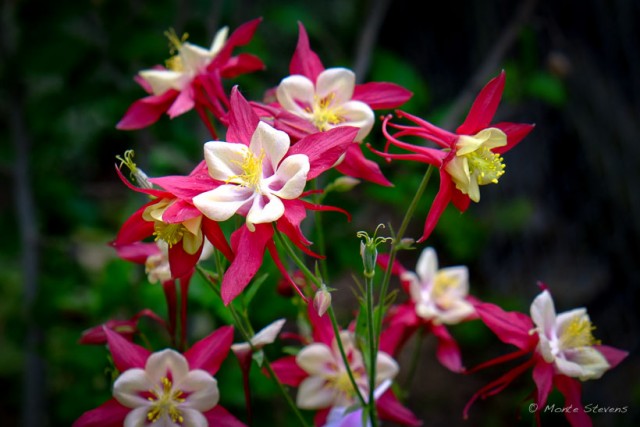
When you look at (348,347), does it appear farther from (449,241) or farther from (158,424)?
(449,241)

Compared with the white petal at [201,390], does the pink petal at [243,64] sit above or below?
above

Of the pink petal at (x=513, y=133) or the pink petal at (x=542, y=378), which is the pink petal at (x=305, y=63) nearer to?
the pink petal at (x=513, y=133)

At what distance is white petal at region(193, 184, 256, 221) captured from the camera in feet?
1.81

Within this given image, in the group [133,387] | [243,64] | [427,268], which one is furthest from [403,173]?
[133,387]

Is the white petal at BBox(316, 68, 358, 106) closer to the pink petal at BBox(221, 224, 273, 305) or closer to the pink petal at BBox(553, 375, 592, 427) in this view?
the pink petal at BBox(221, 224, 273, 305)

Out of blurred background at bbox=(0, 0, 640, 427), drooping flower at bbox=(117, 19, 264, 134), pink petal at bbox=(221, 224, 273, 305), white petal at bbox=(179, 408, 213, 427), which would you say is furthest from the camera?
blurred background at bbox=(0, 0, 640, 427)

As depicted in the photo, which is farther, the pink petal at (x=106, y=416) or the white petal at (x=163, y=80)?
the white petal at (x=163, y=80)

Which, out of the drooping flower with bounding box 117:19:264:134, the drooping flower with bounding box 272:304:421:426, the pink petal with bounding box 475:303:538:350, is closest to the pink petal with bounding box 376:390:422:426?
the drooping flower with bounding box 272:304:421:426

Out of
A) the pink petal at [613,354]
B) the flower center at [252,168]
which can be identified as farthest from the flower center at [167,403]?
the pink petal at [613,354]

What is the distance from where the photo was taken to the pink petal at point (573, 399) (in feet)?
2.12

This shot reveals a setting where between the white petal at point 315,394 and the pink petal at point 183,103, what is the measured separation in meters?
0.33

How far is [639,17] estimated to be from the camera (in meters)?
1.60

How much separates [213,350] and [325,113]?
0.90ft

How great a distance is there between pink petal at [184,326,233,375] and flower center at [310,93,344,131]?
0.78ft
